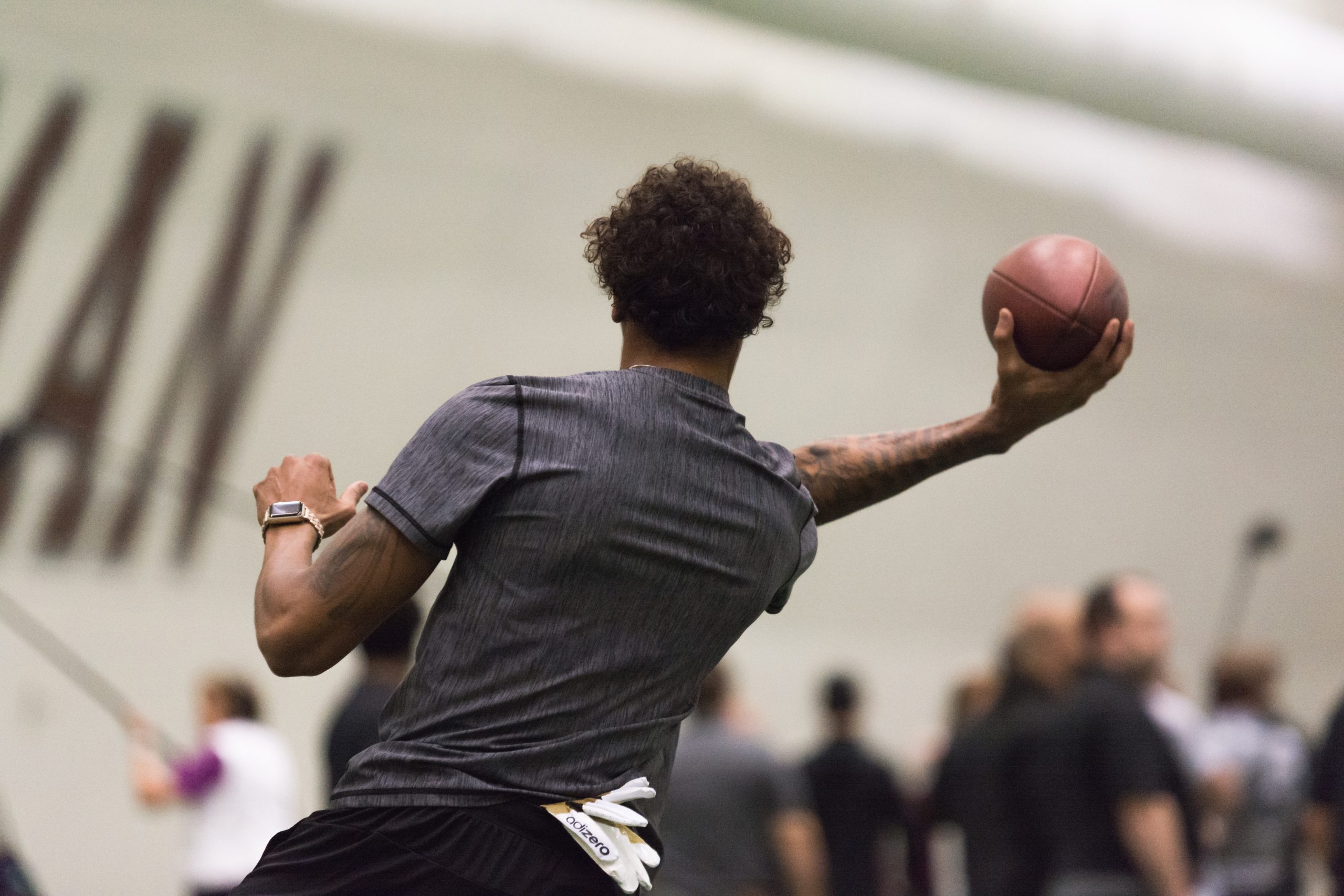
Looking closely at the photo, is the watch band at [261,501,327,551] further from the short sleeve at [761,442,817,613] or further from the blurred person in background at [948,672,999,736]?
the blurred person in background at [948,672,999,736]

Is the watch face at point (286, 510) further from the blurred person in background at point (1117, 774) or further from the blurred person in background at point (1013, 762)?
the blurred person in background at point (1013, 762)

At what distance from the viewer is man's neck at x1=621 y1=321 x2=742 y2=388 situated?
167 cm

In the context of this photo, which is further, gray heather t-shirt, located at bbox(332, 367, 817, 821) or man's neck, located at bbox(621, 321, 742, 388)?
man's neck, located at bbox(621, 321, 742, 388)

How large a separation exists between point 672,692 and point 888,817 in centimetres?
457

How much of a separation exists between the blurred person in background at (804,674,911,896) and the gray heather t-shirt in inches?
174

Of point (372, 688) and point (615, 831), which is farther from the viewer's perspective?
point (372, 688)

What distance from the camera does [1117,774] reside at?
3920mm

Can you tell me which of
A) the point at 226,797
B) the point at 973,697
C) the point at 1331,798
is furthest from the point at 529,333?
the point at 1331,798

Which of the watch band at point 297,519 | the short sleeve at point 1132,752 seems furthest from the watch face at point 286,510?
→ the short sleeve at point 1132,752

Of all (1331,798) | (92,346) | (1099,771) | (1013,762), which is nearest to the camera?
(1331,798)

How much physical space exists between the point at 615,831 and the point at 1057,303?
90 centimetres

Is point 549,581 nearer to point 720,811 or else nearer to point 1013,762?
point 1013,762

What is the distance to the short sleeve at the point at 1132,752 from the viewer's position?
153 inches

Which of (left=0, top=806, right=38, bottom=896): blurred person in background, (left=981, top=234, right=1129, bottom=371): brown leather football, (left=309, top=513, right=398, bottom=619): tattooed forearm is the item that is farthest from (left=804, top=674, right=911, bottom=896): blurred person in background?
(left=309, top=513, right=398, bottom=619): tattooed forearm
